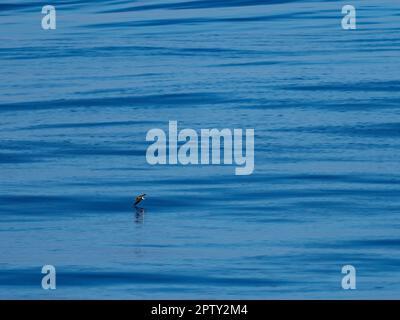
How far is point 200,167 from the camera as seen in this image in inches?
584

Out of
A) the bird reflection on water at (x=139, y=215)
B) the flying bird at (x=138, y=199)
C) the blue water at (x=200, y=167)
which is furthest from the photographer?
the flying bird at (x=138, y=199)

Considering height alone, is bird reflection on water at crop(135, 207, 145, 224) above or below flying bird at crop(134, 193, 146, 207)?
below

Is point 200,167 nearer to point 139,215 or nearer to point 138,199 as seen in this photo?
point 138,199

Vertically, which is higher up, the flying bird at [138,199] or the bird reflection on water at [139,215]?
the flying bird at [138,199]

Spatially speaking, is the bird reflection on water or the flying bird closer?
the bird reflection on water

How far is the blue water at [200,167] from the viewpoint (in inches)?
464

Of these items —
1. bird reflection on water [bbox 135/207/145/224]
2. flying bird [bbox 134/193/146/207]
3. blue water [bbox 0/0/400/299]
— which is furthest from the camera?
flying bird [bbox 134/193/146/207]

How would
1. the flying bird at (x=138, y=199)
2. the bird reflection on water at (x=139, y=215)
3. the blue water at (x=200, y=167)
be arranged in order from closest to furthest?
the blue water at (x=200, y=167)
the bird reflection on water at (x=139, y=215)
the flying bird at (x=138, y=199)

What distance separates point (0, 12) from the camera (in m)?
21.4

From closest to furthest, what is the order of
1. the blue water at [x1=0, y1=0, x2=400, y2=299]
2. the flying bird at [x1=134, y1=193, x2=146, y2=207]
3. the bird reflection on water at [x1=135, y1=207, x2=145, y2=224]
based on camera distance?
the blue water at [x1=0, y1=0, x2=400, y2=299]
the bird reflection on water at [x1=135, y1=207, x2=145, y2=224]
the flying bird at [x1=134, y1=193, x2=146, y2=207]

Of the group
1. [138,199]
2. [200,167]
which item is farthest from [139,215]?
[200,167]

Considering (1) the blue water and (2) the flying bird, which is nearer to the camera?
(1) the blue water

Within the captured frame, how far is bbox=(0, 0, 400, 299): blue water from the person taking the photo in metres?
11.8
